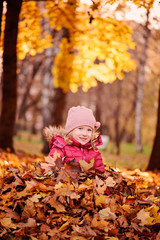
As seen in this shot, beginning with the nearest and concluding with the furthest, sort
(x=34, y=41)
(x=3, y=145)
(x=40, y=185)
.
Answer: (x=40, y=185)
(x=3, y=145)
(x=34, y=41)

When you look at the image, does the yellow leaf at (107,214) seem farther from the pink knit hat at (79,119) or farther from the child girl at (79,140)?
the pink knit hat at (79,119)

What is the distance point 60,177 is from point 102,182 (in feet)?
1.48

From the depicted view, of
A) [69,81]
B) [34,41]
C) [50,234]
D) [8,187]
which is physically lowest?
[50,234]

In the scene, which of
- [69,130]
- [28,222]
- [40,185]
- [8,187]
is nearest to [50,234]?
[28,222]

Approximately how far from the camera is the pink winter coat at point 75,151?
3.42 meters

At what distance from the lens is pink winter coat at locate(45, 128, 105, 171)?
342 centimetres

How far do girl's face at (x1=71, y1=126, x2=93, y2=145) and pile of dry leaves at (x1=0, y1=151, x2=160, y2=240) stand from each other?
0.44 m

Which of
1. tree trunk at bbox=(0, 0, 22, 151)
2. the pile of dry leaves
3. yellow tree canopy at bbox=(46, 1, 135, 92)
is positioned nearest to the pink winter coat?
the pile of dry leaves

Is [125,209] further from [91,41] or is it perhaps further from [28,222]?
[91,41]

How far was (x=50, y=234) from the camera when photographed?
95.3 inches

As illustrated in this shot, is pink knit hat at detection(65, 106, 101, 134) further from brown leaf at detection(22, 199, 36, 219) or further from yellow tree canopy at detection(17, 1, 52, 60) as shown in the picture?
yellow tree canopy at detection(17, 1, 52, 60)

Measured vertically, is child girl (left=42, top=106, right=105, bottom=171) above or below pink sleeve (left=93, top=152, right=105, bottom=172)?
above

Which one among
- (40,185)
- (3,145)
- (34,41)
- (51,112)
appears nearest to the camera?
(40,185)

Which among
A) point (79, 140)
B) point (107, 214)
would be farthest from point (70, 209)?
point (79, 140)
